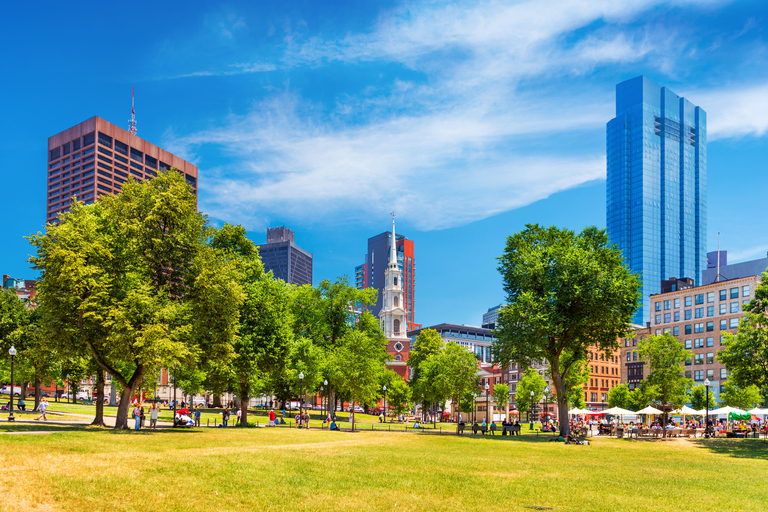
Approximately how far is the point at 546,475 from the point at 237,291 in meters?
23.5

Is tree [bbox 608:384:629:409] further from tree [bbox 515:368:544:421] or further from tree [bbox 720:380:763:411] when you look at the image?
tree [bbox 720:380:763:411]

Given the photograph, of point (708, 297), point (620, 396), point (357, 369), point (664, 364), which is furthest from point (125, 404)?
point (708, 297)

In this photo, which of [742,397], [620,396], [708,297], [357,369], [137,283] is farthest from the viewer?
[708,297]

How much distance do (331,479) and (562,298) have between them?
35.7m

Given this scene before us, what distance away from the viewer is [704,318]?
12875 centimetres

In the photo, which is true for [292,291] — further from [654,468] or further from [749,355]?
[654,468]

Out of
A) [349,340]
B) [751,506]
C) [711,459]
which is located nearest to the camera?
[751,506]

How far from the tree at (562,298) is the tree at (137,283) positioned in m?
24.1

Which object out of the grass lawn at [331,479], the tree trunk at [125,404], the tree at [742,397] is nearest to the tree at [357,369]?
the tree trunk at [125,404]

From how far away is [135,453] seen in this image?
80.9 ft

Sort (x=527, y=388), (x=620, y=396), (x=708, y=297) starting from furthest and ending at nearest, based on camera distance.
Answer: (x=708, y=297)
(x=527, y=388)
(x=620, y=396)

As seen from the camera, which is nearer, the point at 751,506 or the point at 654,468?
the point at 751,506

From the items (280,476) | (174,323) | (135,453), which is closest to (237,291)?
(174,323)

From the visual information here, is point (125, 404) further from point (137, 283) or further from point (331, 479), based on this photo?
point (331, 479)
